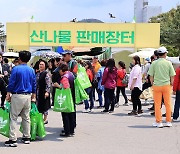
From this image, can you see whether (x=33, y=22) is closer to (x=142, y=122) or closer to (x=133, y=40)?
(x=133, y=40)

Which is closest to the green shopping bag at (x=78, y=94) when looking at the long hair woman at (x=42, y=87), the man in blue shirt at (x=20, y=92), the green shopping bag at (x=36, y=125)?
the long hair woman at (x=42, y=87)

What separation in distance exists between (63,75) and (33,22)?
81.6 ft

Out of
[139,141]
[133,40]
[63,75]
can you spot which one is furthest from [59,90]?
[133,40]

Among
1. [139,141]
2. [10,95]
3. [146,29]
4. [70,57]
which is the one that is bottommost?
[139,141]

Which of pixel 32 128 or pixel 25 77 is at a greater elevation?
pixel 25 77

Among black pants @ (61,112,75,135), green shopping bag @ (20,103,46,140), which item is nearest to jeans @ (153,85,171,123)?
black pants @ (61,112,75,135)

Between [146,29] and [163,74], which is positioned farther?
[146,29]

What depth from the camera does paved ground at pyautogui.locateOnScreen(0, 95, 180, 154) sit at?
734 centimetres

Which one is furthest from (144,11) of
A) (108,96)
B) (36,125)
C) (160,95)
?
(36,125)

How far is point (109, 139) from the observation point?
27.4ft

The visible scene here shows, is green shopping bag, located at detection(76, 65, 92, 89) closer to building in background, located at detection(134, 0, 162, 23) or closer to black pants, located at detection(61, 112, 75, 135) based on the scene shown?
black pants, located at detection(61, 112, 75, 135)

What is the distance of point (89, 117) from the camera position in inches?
456

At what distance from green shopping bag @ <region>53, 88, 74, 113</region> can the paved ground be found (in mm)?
615

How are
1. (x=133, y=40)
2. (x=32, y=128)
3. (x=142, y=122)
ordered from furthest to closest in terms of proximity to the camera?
(x=133, y=40) < (x=142, y=122) < (x=32, y=128)
